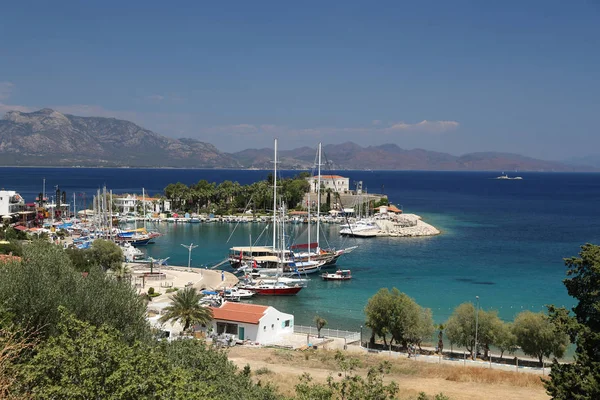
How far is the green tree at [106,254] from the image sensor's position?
47.8m

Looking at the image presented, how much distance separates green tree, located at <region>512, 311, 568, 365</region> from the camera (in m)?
29.3

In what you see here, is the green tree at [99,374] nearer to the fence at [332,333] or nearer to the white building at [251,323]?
the white building at [251,323]

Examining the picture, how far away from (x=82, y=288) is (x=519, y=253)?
61.2 metres

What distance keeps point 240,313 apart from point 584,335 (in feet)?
66.5

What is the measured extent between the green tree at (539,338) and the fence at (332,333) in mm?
9169

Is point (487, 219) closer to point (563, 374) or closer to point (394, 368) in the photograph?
point (394, 368)

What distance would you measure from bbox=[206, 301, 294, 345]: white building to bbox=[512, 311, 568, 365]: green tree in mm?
13385

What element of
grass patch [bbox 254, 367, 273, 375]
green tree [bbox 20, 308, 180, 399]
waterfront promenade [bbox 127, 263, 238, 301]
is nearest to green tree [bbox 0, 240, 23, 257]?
waterfront promenade [bbox 127, 263, 238, 301]

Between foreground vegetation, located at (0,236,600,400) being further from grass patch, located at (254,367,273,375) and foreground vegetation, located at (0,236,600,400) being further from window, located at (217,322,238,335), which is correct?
window, located at (217,322,238,335)

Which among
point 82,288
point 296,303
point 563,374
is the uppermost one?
point 82,288

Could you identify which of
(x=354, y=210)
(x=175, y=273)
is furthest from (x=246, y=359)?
(x=354, y=210)

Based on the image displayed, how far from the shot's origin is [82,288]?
17078mm

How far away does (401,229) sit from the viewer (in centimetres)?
8912

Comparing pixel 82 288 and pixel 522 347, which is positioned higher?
pixel 82 288
